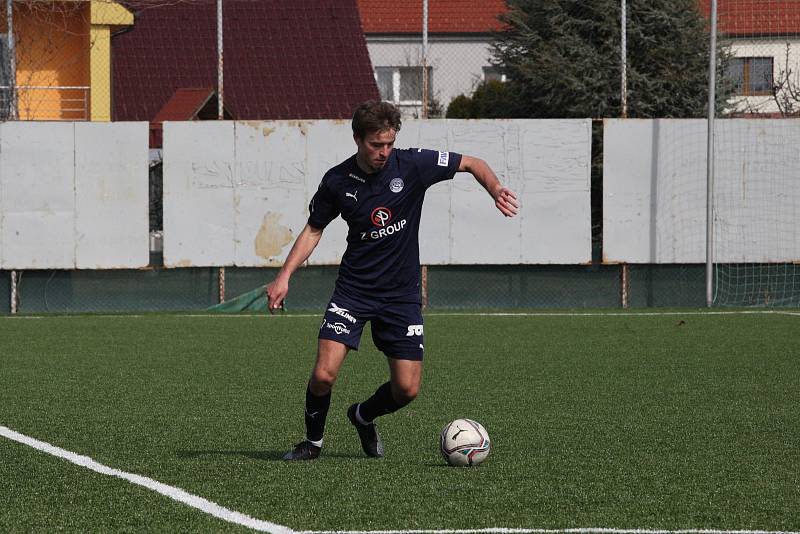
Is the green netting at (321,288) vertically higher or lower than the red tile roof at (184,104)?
lower

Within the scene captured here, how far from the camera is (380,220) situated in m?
6.43

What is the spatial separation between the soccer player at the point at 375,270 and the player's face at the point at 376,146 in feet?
0.16

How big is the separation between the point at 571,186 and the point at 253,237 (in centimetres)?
433

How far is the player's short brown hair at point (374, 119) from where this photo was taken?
6.08 metres

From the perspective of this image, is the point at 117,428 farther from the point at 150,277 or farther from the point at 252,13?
the point at 252,13

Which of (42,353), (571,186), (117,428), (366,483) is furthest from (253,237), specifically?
(366,483)

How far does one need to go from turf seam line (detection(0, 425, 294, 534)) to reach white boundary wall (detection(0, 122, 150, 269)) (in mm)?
10433

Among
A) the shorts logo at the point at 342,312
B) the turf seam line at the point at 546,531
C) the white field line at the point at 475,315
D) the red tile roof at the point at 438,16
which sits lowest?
the white field line at the point at 475,315

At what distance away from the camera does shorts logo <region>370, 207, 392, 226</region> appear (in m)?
6.41

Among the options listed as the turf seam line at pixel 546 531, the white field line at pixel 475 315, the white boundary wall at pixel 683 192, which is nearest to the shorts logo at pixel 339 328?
the turf seam line at pixel 546 531

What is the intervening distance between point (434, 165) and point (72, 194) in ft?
39.4

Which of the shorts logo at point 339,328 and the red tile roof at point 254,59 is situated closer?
the shorts logo at point 339,328

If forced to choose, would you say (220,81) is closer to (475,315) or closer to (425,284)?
(425,284)

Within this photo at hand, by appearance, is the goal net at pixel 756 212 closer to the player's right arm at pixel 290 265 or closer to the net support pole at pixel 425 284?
the net support pole at pixel 425 284
